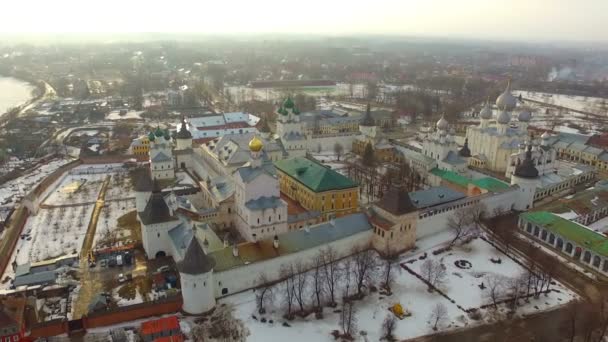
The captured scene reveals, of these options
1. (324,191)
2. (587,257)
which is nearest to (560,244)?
(587,257)

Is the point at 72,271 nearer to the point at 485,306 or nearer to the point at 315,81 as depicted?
the point at 485,306

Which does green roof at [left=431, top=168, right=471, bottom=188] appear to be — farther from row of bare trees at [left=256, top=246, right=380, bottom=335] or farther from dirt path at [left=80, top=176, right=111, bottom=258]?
dirt path at [left=80, top=176, right=111, bottom=258]

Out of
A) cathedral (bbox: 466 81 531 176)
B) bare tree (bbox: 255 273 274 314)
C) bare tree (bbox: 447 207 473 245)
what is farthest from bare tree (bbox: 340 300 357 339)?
cathedral (bbox: 466 81 531 176)

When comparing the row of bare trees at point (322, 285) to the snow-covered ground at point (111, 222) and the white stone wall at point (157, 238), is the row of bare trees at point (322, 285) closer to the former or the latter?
the white stone wall at point (157, 238)

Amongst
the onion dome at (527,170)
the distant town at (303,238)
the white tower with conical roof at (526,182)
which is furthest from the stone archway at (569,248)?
the onion dome at (527,170)

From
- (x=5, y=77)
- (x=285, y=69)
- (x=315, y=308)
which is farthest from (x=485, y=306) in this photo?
(x=5, y=77)

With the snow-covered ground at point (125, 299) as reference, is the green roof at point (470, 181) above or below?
above

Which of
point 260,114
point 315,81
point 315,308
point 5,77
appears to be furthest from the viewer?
point 5,77
